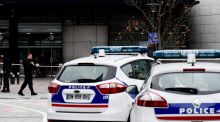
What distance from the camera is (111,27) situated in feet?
113

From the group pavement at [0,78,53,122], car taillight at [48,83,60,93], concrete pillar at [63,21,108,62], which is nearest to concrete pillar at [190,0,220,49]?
concrete pillar at [63,21,108,62]

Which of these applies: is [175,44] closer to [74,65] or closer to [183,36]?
[183,36]

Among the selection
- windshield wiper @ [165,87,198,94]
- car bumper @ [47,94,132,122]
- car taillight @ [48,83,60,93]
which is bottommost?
car bumper @ [47,94,132,122]

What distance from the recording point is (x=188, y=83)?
662 cm

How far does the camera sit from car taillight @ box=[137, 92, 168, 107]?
6523mm

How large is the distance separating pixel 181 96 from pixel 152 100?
38 cm

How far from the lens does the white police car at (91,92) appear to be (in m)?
8.98

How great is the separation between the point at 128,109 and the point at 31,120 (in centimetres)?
378

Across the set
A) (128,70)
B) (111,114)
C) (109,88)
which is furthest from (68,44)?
(111,114)

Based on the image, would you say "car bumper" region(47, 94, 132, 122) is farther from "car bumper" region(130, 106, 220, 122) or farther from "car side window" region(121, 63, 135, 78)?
"car bumper" region(130, 106, 220, 122)

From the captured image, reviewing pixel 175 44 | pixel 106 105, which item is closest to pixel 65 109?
pixel 106 105

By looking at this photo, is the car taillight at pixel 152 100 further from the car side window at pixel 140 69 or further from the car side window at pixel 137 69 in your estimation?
the car side window at pixel 140 69

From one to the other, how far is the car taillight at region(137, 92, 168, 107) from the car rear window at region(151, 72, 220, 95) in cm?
14

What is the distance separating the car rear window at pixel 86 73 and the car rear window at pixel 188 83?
247 cm
